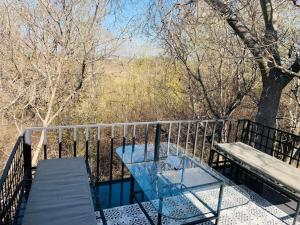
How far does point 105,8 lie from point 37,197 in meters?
5.31

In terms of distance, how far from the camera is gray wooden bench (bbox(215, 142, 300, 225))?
2.59 meters

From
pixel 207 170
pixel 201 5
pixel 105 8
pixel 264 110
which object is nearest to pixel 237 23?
pixel 201 5

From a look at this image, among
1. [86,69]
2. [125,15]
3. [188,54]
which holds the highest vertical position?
[125,15]

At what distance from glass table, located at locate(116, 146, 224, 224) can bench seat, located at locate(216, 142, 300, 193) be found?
1.66ft

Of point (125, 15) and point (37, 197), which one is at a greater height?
point (125, 15)

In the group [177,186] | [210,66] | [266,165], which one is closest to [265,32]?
[266,165]

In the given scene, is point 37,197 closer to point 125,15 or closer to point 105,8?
point 125,15

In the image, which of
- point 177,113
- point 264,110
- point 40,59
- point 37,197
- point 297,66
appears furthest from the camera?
point 177,113

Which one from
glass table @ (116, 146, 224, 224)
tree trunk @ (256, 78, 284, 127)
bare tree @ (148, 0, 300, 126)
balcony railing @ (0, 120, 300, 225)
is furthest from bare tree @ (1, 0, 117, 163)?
glass table @ (116, 146, 224, 224)

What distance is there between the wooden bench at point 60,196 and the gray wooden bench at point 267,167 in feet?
5.68

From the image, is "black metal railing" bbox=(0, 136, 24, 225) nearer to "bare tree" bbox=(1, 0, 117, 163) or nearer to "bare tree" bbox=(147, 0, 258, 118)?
"bare tree" bbox=(147, 0, 258, 118)

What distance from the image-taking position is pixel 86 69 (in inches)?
285

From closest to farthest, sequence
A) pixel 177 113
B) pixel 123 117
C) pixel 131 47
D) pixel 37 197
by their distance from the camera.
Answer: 1. pixel 37 197
2. pixel 131 47
3. pixel 177 113
4. pixel 123 117

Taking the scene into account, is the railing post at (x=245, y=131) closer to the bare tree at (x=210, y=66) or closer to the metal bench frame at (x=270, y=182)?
the metal bench frame at (x=270, y=182)
